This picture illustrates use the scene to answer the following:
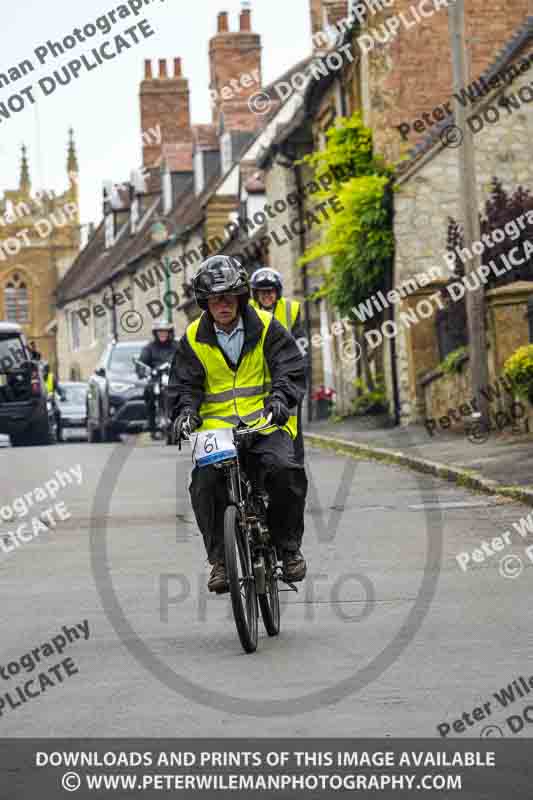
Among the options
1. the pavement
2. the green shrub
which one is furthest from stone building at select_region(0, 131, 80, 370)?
the pavement

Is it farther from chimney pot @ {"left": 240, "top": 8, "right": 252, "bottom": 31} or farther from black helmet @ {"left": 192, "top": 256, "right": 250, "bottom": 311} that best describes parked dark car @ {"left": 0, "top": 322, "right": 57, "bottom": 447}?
chimney pot @ {"left": 240, "top": 8, "right": 252, "bottom": 31}

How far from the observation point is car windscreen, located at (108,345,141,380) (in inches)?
1266

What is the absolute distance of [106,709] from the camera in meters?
6.28

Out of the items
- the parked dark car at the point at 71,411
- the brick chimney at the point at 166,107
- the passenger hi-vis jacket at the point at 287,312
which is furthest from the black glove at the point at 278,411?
the brick chimney at the point at 166,107

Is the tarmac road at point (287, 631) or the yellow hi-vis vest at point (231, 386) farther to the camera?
the yellow hi-vis vest at point (231, 386)

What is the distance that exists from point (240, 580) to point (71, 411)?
1550 inches

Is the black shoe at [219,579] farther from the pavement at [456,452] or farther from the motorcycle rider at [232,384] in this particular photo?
the pavement at [456,452]

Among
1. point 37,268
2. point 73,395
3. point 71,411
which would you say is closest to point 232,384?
point 71,411

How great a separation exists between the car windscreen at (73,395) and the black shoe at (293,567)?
39.2 meters

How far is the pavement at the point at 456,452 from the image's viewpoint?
15.0 m

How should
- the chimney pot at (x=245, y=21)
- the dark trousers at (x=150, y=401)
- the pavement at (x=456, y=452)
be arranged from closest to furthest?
the pavement at (x=456, y=452)
the dark trousers at (x=150, y=401)
the chimney pot at (x=245, y=21)

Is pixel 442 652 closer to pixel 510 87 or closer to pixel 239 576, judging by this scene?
pixel 239 576

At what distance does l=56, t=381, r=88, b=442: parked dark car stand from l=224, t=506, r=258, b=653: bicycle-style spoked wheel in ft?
123

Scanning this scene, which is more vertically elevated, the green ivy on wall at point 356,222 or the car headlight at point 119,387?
the green ivy on wall at point 356,222
